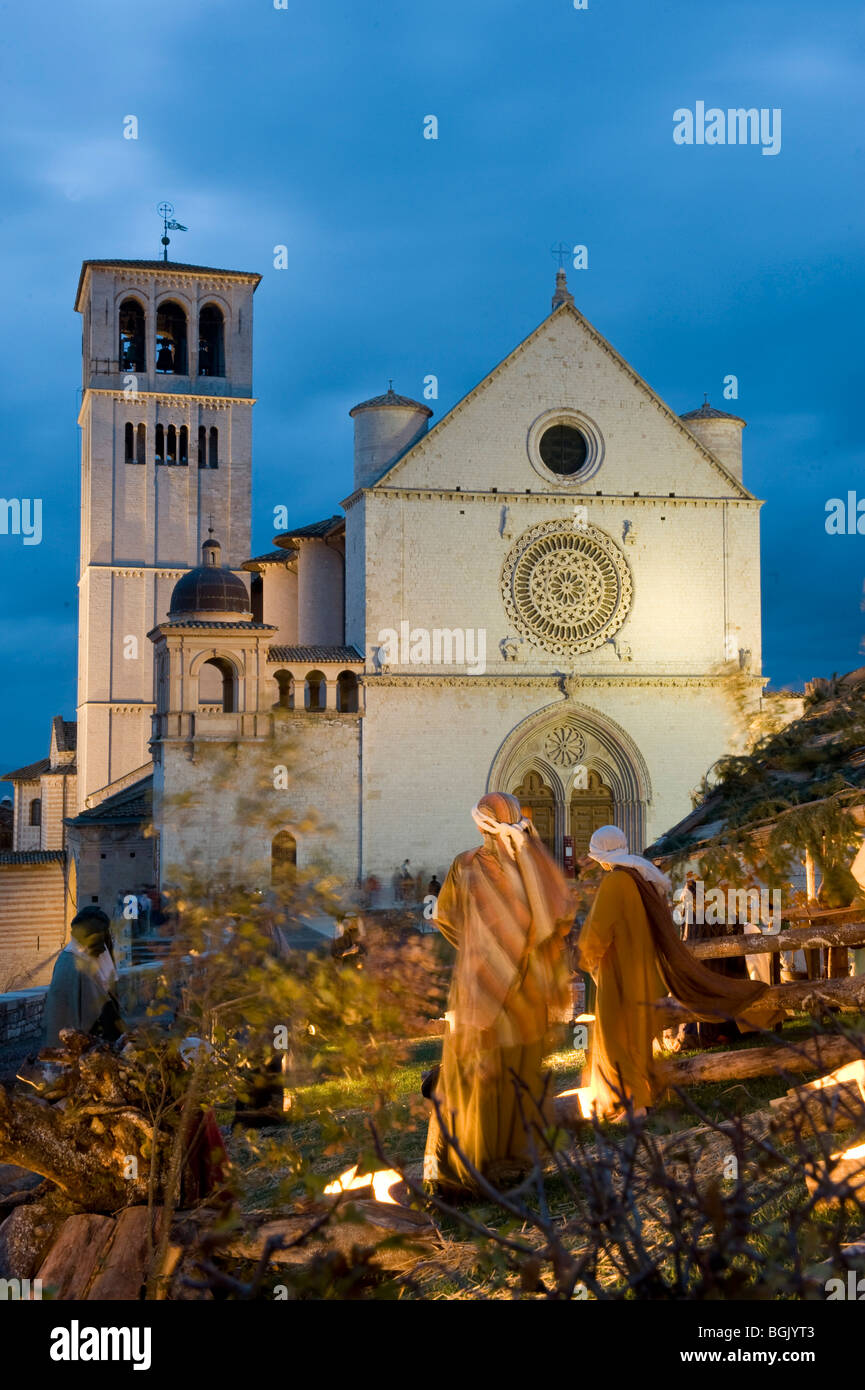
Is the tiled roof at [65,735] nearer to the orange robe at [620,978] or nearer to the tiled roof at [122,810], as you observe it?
the tiled roof at [122,810]

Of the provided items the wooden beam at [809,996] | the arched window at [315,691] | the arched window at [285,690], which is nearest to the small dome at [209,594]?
the arched window at [285,690]

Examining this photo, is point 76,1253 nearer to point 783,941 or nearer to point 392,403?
point 783,941

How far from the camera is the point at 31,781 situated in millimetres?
46344

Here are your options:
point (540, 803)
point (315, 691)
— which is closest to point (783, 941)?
point (315, 691)

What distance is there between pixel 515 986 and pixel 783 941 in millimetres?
2609

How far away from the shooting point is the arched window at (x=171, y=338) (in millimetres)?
41312

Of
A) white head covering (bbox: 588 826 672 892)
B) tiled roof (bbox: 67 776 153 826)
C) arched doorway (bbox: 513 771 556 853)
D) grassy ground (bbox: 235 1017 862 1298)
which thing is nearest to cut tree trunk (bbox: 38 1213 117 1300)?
grassy ground (bbox: 235 1017 862 1298)

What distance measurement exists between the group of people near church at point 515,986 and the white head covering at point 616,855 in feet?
0.05

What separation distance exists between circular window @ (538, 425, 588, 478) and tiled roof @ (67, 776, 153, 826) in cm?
1153

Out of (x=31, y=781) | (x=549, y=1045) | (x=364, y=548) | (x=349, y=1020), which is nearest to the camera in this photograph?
(x=349, y=1020)

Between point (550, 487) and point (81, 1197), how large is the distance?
25.3m

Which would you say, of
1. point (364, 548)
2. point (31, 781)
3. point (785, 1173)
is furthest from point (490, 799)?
Result: point (31, 781)

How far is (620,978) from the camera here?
674 centimetres

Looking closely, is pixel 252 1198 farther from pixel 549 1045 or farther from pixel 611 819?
pixel 611 819
